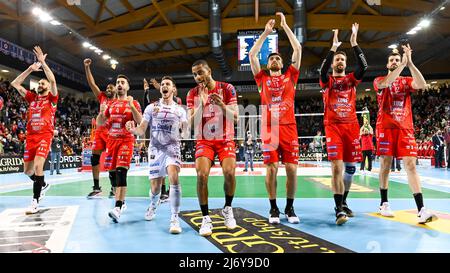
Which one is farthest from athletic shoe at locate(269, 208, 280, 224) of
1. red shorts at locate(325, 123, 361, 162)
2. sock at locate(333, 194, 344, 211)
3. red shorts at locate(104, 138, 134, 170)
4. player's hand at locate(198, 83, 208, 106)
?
red shorts at locate(104, 138, 134, 170)

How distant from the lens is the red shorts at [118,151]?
4957 mm

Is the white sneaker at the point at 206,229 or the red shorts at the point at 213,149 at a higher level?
the red shorts at the point at 213,149

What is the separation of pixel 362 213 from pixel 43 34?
22376 mm

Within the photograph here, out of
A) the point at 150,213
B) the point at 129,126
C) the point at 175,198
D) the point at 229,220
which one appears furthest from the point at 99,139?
the point at 229,220

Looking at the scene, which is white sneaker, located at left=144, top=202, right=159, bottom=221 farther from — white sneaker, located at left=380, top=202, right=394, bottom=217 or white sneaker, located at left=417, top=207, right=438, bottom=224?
white sneaker, located at left=417, top=207, right=438, bottom=224

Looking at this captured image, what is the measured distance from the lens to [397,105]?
4.60 m

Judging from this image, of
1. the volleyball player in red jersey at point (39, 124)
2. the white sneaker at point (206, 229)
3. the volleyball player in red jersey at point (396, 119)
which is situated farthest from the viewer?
the volleyball player in red jersey at point (39, 124)

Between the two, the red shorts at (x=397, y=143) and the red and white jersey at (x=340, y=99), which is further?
the red and white jersey at (x=340, y=99)

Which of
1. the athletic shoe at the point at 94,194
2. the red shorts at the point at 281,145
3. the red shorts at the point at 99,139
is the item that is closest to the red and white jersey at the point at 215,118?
the red shorts at the point at 281,145

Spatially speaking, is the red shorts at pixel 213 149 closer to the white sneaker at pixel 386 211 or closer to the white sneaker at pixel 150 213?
the white sneaker at pixel 150 213

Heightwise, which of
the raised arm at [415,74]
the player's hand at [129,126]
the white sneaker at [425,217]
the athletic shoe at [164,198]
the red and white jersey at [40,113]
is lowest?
the athletic shoe at [164,198]

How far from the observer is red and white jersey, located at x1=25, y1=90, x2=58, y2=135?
5574 mm
